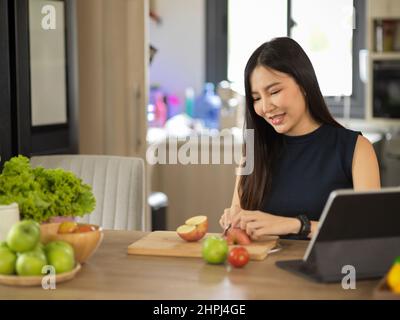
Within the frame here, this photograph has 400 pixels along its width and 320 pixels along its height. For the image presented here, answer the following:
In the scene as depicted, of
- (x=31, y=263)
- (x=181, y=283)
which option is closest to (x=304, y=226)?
(x=181, y=283)

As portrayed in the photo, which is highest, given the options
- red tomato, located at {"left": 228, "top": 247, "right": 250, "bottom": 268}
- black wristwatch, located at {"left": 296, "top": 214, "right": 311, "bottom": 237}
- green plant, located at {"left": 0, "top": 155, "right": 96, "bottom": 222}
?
green plant, located at {"left": 0, "top": 155, "right": 96, "bottom": 222}

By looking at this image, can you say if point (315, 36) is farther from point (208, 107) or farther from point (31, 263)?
point (31, 263)

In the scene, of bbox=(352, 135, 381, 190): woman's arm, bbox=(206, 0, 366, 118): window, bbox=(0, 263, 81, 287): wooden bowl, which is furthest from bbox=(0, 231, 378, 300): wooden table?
bbox=(206, 0, 366, 118): window

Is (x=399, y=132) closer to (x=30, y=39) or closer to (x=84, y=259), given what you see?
(x=30, y=39)

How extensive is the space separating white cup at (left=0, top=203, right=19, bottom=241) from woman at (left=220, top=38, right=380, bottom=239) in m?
0.74

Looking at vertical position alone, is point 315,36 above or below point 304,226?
above

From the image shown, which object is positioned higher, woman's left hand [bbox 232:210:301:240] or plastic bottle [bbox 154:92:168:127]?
plastic bottle [bbox 154:92:168:127]

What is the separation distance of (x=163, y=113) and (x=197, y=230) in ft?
10.9

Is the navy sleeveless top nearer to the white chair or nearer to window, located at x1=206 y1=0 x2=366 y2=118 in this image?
the white chair

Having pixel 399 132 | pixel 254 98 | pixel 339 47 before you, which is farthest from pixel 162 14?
pixel 254 98

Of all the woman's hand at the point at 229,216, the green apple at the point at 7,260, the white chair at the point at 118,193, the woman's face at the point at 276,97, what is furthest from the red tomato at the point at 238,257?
the white chair at the point at 118,193

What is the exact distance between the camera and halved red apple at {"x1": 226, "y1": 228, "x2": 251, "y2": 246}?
217 cm

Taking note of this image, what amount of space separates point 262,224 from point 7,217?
0.71m

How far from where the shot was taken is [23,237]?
173 centimetres
